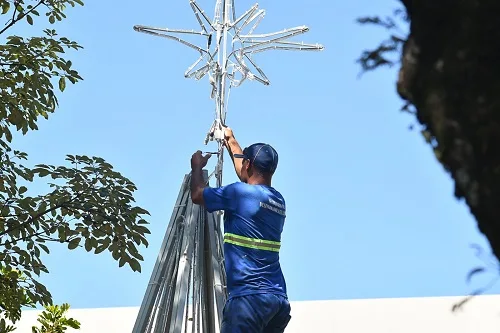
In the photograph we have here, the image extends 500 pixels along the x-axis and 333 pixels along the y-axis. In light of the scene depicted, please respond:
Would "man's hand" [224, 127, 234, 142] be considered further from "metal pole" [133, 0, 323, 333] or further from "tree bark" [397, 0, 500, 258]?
"tree bark" [397, 0, 500, 258]

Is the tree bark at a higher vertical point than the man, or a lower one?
lower

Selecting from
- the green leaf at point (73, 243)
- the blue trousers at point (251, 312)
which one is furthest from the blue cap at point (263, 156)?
the green leaf at point (73, 243)

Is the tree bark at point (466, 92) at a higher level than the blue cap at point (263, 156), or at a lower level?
lower

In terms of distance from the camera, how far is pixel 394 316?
28.7 feet

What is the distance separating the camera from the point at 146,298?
4.30 m

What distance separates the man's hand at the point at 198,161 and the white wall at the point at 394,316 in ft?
16.2

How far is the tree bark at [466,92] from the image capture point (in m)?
1.43

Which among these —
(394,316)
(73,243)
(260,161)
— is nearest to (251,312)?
(260,161)

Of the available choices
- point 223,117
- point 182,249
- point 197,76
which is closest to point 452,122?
point 182,249

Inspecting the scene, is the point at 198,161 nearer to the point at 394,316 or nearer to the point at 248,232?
the point at 248,232

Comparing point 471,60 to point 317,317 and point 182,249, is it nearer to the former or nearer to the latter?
point 182,249

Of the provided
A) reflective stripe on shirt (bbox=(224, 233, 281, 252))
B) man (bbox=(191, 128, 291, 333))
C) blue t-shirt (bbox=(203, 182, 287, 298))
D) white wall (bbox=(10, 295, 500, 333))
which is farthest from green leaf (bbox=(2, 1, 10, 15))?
white wall (bbox=(10, 295, 500, 333))

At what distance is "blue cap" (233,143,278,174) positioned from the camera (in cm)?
391

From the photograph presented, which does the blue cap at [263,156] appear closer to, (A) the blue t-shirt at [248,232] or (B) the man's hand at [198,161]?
(A) the blue t-shirt at [248,232]
